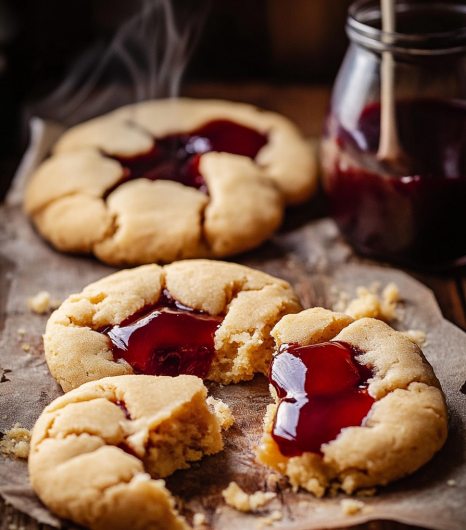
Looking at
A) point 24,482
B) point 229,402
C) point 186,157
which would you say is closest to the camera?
point 24,482

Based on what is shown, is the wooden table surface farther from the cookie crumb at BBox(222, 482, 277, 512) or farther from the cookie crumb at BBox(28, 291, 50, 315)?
the cookie crumb at BBox(222, 482, 277, 512)

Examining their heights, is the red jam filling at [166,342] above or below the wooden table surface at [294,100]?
below

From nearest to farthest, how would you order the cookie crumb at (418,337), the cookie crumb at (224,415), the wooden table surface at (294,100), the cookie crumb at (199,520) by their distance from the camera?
the cookie crumb at (199,520)
the cookie crumb at (224,415)
the cookie crumb at (418,337)
the wooden table surface at (294,100)

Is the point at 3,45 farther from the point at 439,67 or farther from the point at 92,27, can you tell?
the point at 439,67

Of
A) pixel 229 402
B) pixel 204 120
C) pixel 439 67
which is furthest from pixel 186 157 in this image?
pixel 229 402

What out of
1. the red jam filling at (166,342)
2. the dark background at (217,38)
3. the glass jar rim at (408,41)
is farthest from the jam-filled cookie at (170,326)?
the dark background at (217,38)

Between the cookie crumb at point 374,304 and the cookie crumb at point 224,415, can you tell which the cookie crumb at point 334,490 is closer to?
the cookie crumb at point 224,415

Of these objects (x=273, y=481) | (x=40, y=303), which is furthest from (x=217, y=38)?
(x=273, y=481)
